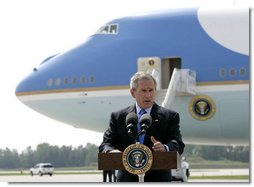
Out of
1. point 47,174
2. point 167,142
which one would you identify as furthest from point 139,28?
point 47,174

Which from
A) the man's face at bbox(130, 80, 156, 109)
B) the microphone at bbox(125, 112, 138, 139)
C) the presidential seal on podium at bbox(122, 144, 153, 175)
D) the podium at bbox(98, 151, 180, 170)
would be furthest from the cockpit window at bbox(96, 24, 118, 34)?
the presidential seal on podium at bbox(122, 144, 153, 175)

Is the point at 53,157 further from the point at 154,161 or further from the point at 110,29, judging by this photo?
the point at 154,161

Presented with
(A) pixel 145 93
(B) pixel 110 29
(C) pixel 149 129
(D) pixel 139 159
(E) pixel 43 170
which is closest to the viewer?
(D) pixel 139 159

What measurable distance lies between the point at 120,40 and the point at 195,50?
6.11 ft

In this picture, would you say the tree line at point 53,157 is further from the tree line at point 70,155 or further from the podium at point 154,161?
the podium at point 154,161

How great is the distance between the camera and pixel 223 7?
14375mm

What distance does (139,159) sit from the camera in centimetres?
327

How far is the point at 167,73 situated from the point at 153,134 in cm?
1087

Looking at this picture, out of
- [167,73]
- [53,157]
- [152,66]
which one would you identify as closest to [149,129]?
[152,66]

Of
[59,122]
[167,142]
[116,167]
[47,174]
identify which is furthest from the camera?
[47,174]

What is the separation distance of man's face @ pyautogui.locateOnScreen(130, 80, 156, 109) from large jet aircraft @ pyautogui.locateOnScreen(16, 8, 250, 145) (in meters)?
9.55

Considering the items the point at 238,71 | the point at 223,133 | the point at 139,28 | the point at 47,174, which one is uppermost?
the point at 139,28

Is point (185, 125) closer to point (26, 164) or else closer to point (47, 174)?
point (47, 174)

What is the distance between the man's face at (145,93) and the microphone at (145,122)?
0.17 m
